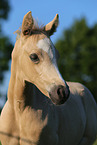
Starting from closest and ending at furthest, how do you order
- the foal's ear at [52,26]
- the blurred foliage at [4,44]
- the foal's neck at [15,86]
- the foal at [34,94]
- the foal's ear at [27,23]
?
the foal at [34,94] < the foal's ear at [27,23] < the foal's neck at [15,86] < the foal's ear at [52,26] < the blurred foliage at [4,44]

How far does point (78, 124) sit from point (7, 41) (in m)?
20.9

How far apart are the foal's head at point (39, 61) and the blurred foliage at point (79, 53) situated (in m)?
21.6

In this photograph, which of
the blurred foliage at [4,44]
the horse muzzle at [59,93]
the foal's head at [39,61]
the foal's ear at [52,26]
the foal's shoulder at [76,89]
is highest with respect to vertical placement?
the blurred foliage at [4,44]

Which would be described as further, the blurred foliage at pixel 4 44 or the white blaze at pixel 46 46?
the blurred foliage at pixel 4 44

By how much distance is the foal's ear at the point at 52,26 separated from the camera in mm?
3135

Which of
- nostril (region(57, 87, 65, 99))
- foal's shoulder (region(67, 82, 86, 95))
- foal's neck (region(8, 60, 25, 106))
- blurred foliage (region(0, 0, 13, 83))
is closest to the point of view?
nostril (region(57, 87, 65, 99))

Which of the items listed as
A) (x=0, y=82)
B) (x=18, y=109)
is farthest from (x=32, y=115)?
(x=0, y=82)

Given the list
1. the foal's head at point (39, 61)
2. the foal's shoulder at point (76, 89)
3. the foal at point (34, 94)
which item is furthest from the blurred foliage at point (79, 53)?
the foal's head at point (39, 61)

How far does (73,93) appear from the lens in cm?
435

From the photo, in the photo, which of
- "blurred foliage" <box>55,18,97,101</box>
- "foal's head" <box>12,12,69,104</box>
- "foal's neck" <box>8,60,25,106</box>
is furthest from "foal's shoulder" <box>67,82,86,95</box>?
"blurred foliage" <box>55,18,97,101</box>

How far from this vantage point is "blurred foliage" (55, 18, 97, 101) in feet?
85.7

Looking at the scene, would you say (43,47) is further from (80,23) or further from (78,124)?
(80,23)

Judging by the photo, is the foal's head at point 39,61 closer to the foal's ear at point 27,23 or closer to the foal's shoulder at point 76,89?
the foal's ear at point 27,23

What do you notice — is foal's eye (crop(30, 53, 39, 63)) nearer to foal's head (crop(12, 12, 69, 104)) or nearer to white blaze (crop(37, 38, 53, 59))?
foal's head (crop(12, 12, 69, 104))
